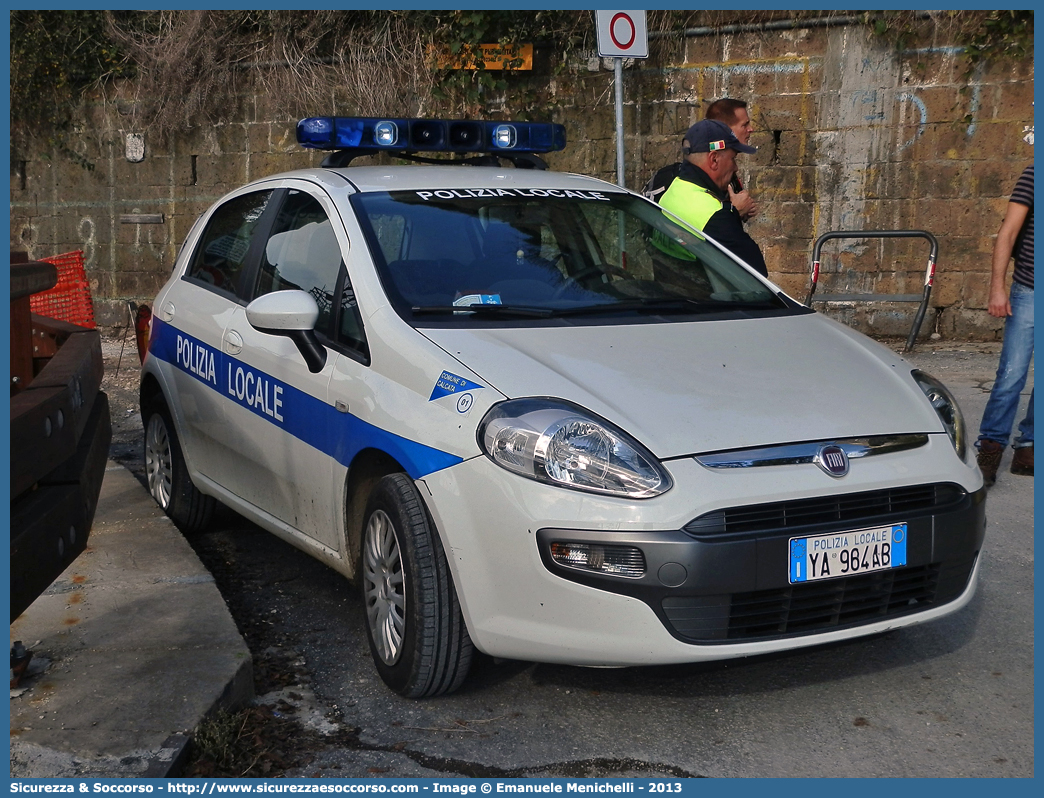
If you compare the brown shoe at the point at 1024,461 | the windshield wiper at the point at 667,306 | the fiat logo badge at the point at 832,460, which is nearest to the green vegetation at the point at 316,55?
the brown shoe at the point at 1024,461

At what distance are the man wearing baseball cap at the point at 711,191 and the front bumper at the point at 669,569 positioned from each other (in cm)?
262

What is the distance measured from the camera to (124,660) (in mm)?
3609

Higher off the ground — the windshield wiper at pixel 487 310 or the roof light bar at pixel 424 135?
the roof light bar at pixel 424 135

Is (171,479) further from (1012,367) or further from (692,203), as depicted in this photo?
(1012,367)

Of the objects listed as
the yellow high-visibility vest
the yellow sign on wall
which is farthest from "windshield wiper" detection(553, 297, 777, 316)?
the yellow sign on wall

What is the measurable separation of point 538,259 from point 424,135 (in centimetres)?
114

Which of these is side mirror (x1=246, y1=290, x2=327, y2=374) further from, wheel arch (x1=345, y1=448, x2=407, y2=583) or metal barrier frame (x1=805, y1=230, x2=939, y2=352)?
metal barrier frame (x1=805, y1=230, x2=939, y2=352)

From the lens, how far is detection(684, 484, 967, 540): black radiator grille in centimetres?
306

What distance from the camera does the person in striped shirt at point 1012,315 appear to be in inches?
Answer: 232

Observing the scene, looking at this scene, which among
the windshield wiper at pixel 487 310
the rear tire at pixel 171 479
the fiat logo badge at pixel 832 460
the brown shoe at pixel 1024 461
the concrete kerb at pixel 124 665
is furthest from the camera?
the brown shoe at pixel 1024 461

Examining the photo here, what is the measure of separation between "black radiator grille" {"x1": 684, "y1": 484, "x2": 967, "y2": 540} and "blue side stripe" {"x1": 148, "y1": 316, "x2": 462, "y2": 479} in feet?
2.37

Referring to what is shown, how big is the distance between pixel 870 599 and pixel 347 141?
2.89 m

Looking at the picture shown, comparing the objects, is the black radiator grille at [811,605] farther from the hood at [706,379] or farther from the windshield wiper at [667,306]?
the windshield wiper at [667,306]

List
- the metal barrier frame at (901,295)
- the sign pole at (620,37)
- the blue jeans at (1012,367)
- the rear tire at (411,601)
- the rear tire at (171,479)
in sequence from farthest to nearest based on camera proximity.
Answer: the metal barrier frame at (901,295)
the sign pole at (620,37)
the blue jeans at (1012,367)
the rear tire at (171,479)
the rear tire at (411,601)
